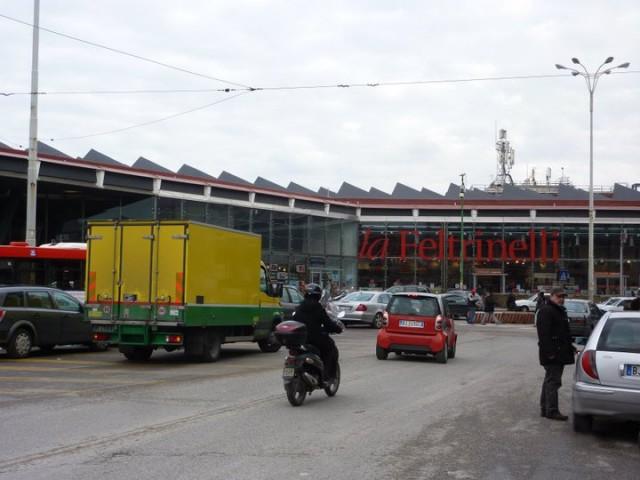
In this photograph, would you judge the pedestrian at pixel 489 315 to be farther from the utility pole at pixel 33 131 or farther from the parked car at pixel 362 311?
the utility pole at pixel 33 131

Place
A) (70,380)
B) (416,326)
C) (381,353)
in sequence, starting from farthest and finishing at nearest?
(381,353)
(416,326)
(70,380)

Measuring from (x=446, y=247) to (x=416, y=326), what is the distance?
40.4 meters

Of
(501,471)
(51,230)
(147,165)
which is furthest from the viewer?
(147,165)

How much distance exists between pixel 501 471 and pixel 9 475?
4.47 metres

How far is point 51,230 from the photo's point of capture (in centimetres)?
4203

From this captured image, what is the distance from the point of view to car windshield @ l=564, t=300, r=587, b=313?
1235 inches

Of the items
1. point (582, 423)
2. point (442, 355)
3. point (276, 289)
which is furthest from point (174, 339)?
point (582, 423)

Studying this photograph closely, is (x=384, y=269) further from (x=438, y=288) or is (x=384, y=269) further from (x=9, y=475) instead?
(x=9, y=475)

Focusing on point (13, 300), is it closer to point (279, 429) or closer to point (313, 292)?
point (313, 292)

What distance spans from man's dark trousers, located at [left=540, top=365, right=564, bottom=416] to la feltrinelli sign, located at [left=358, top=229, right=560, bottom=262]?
1856 inches

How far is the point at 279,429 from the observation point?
941cm

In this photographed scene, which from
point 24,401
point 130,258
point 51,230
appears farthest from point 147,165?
point 24,401

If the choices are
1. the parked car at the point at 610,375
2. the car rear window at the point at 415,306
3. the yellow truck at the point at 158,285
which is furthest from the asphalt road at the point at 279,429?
the car rear window at the point at 415,306

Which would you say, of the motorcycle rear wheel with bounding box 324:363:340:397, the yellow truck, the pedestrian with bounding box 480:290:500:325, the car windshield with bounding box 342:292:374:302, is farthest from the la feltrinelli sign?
the motorcycle rear wheel with bounding box 324:363:340:397
